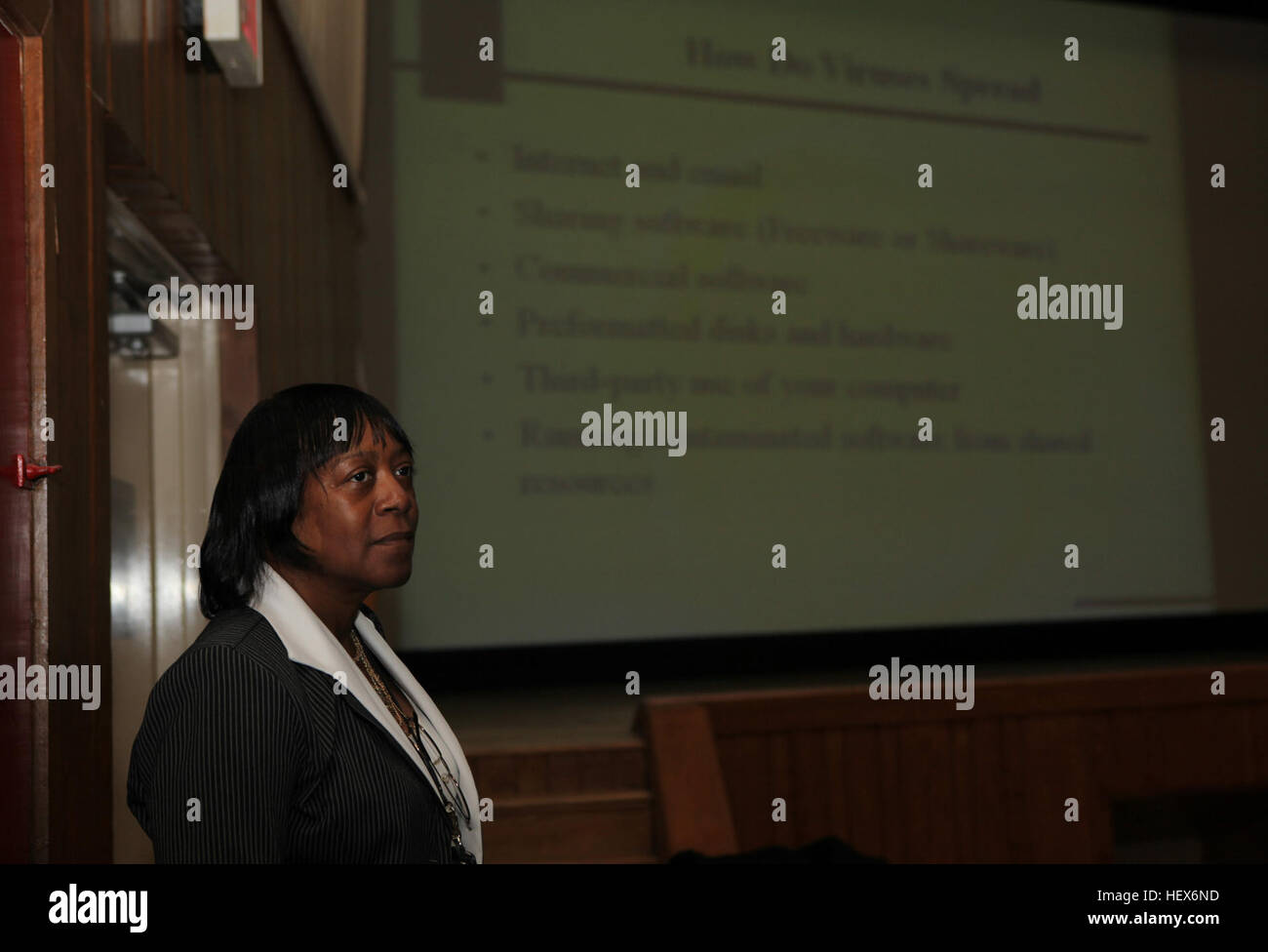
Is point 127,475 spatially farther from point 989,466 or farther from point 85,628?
point 989,466

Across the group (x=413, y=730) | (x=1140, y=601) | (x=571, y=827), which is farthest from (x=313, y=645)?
(x=1140, y=601)

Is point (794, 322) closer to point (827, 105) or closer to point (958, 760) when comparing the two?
point (827, 105)

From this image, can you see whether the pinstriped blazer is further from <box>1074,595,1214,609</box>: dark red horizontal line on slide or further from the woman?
<box>1074,595,1214,609</box>: dark red horizontal line on slide

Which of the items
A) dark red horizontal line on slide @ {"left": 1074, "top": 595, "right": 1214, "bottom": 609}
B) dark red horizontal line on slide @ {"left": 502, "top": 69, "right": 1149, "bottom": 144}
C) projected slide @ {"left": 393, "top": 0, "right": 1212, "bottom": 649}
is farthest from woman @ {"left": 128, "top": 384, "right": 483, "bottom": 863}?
dark red horizontal line on slide @ {"left": 1074, "top": 595, "right": 1214, "bottom": 609}

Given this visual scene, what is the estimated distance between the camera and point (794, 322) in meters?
4.70

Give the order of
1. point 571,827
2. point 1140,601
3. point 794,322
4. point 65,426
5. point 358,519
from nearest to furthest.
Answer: point 358,519 → point 65,426 → point 571,827 → point 794,322 → point 1140,601

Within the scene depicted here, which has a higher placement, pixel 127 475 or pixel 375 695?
pixel 127 475

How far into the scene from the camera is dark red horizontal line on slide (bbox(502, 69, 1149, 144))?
4.52 metres

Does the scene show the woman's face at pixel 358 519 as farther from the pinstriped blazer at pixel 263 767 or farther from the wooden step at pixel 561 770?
the wooden step at pixel 561 770

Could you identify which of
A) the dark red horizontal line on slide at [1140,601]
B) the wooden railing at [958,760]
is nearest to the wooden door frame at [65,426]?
the wooden railing at [958,760]

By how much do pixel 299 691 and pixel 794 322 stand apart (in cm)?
406

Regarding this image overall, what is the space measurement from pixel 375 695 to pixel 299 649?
0.09 metres

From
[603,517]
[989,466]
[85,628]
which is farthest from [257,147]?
[989,466]

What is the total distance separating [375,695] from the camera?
930 millimetres
